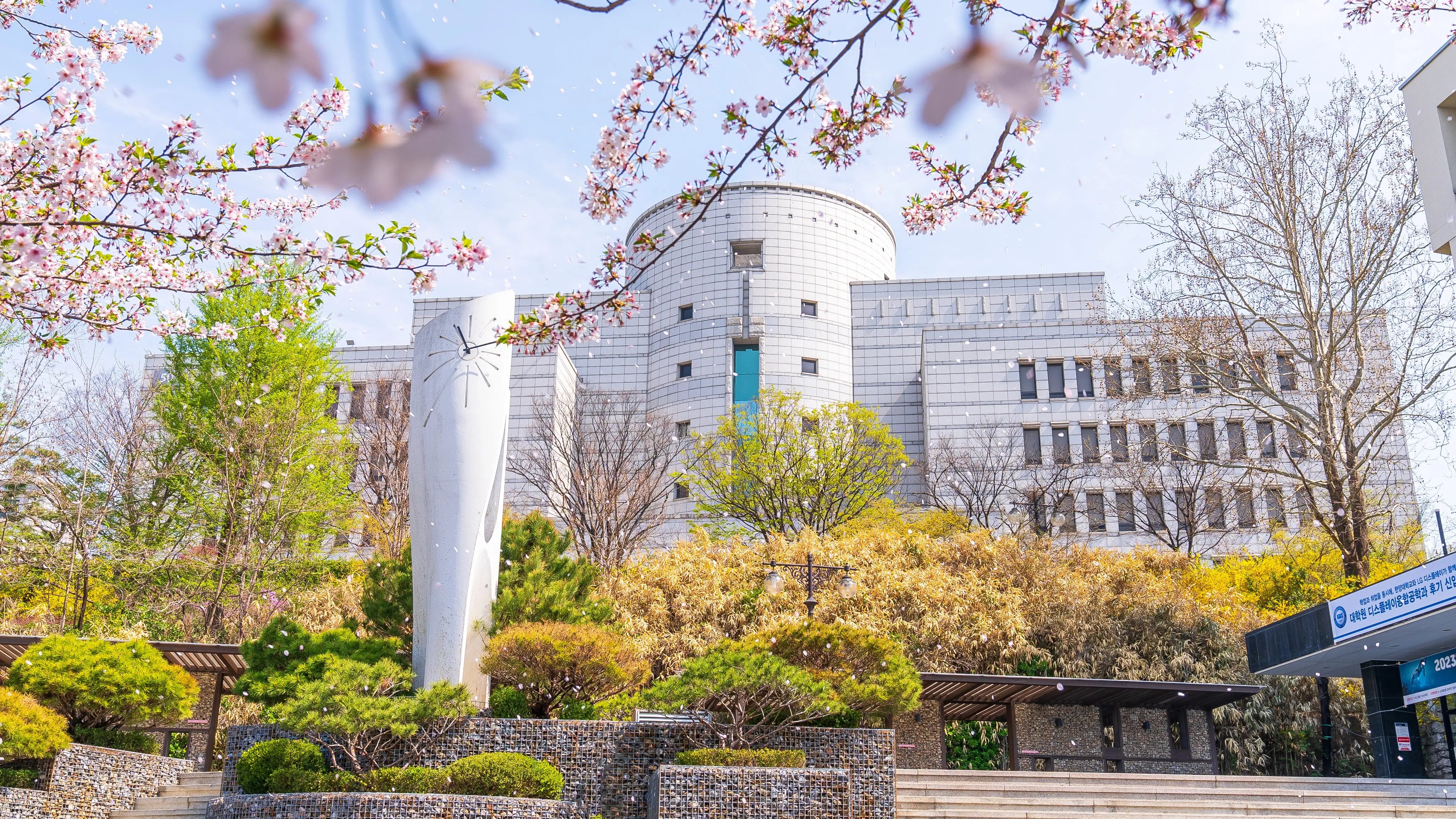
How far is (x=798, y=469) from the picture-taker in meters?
27.2

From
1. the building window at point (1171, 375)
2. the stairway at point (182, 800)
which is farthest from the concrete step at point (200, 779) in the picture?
the building window at point (1171, 375)

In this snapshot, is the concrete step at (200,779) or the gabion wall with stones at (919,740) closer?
the concrete step at (200,779)

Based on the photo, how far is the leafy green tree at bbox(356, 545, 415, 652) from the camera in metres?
15.5

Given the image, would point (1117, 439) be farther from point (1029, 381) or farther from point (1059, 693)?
point (1059, 693)

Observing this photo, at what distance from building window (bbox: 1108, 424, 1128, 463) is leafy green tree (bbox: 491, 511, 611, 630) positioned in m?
17.0

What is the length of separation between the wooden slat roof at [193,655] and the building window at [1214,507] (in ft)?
78.4

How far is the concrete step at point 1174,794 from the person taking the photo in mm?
12805

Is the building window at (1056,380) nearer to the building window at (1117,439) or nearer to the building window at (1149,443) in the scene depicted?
the building window at (1117,439)

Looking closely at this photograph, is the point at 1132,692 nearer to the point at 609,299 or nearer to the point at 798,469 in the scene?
the point at 798,469

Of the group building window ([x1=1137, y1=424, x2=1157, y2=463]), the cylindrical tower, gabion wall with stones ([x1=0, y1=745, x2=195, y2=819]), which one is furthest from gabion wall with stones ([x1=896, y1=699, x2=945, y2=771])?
the cylindrical tower

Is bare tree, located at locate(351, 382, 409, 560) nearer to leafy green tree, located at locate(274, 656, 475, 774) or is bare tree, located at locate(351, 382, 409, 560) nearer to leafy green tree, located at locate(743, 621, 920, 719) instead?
leafy green tree, located at locate(274, 656, 475, 774)

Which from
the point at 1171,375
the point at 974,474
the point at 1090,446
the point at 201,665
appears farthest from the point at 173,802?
the point at 1090,446

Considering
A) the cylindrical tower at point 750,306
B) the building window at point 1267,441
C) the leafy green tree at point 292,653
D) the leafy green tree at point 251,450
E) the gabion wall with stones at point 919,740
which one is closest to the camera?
the leafy green tree at point 292,653

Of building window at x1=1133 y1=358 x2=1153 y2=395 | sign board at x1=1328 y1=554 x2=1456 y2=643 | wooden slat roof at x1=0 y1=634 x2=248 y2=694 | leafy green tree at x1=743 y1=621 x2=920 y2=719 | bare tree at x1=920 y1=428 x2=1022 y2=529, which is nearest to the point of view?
sign board at x1=1328 y1=554 x2=1456 y2=643
